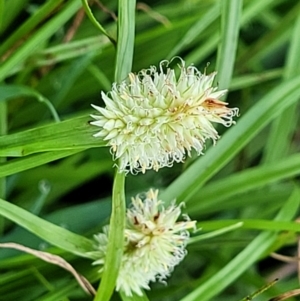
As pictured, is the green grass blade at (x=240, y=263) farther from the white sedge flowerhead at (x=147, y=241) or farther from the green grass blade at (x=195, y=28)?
the green grass blade at (x=195, y=28)

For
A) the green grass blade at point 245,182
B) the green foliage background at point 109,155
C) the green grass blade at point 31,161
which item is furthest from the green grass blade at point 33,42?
the green grass blade at point 245,182

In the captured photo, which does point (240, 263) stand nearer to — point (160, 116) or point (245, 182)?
point (245, 182)

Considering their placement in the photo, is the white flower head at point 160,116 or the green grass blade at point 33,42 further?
the green grass blade at point 33,42

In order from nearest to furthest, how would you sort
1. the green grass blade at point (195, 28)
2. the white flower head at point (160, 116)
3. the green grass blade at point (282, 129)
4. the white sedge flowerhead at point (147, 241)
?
the white flower head at point (160, 116)
the white sedge flowerhead at point (147, 241)
the green grass blade at point (195, 28)
the green grass blade at point (282, 129)

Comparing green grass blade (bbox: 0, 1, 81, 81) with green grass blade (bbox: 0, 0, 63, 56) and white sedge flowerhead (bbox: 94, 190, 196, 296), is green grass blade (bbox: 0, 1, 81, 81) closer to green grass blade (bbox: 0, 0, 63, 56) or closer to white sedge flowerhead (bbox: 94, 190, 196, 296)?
green grass blade (bbox: 0, 0, 63, 56)

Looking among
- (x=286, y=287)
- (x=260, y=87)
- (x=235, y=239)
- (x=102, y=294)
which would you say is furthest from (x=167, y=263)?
(x=260, y=87)

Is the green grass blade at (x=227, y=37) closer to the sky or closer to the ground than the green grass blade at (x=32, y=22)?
closer to the ground

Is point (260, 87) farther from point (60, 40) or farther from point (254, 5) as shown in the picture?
point (60, 40)

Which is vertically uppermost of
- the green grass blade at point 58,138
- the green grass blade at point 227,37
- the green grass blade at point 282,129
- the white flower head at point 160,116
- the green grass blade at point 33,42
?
the green grass blade at point 33,42
